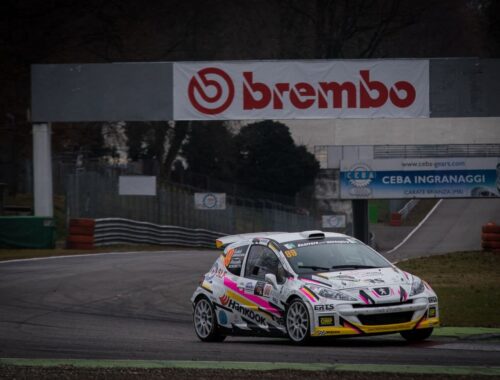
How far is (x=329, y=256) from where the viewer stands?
11.9 metres

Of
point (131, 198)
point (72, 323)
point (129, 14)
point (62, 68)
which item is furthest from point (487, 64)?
point (129, 14)

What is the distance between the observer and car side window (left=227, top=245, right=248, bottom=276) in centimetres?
1259

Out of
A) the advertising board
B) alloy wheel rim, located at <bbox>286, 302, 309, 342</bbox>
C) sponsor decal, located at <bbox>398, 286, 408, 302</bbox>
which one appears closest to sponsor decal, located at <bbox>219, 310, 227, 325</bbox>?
alloy wheel rim, located at <bbox>286, 302, 309, 342</bbox>

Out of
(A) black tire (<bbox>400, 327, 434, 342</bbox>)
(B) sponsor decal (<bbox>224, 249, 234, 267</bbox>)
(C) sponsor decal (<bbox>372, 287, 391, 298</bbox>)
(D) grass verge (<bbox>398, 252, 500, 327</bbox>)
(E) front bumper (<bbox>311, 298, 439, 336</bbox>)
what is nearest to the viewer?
(E) front bumper (<bbox>311, 298, 439, 336</bbox>)

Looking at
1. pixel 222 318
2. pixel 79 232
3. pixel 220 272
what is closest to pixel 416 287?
pixel 222 318

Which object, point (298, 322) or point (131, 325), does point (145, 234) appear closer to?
point (131, 325)

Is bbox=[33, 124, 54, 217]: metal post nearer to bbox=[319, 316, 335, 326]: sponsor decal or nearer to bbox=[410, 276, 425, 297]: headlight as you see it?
bbox=[410, 276, 425, 297]: headlight

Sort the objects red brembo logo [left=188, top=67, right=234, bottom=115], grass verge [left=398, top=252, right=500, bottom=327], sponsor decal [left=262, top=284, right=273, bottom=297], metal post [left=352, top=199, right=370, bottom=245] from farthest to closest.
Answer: red brembo logo [left=188, top=67, right=234, bottom=115] < metal post [left=352, top=199, right=370, bottom=245] < grass verge [left=398, top=252, right=500, bottom=327] < sponsor decal [left=262, top=284, right=273, bottom=297]

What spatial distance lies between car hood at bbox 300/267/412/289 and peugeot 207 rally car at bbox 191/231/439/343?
11 mm

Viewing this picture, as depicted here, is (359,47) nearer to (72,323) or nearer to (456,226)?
(456,226)

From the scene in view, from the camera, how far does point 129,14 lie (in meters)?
45.6

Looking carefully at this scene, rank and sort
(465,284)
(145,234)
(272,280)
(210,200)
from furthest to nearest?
1. (210,200)
2. (145,234)
3. (465,284)
4. (272,280)

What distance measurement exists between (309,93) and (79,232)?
37.2ft

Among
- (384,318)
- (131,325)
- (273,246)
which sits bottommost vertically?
(131,325)
